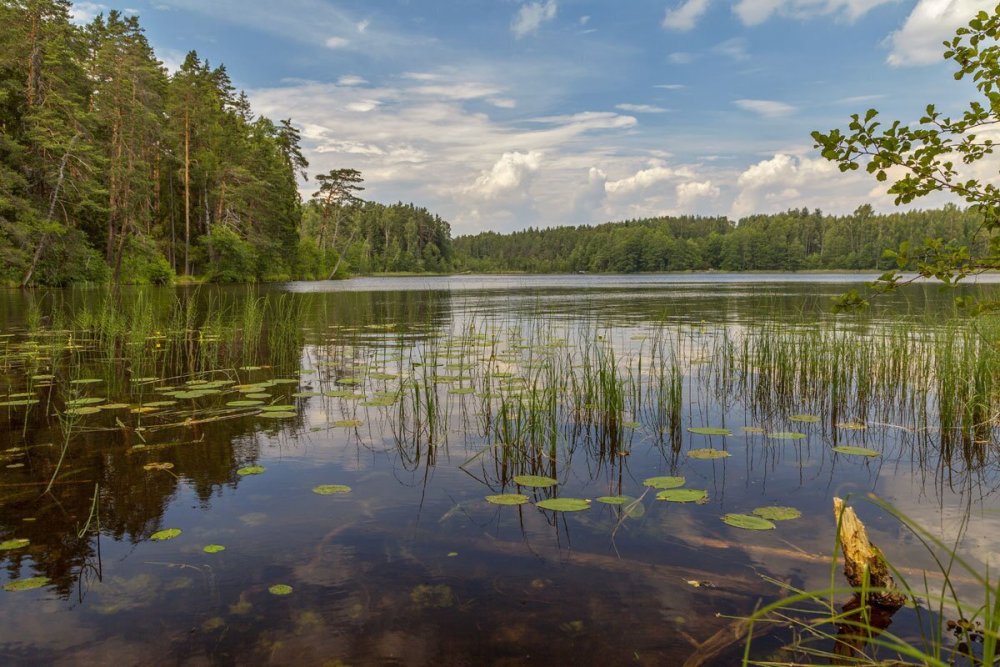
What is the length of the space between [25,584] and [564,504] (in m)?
3.14

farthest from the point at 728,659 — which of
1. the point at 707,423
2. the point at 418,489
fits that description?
the point at 707,423

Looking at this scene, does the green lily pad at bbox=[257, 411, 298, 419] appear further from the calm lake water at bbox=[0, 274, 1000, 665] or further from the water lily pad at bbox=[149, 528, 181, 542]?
the water lily pad at bbox=[149, 528, 181, 542]

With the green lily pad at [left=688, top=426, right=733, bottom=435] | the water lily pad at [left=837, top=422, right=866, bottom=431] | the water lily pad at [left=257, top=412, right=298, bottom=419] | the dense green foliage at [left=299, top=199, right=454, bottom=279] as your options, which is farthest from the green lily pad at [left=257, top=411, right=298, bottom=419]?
the dense green foliage at [left=299, top=199, right=454, bottom=279]

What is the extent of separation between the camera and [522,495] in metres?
4.70

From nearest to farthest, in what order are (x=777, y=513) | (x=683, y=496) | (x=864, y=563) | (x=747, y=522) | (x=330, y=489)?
(x=864, y=563), (x=747, y=522), (x=777, y=513), (x=683, y=496), (x=330, y=489)

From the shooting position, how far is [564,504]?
442 cm

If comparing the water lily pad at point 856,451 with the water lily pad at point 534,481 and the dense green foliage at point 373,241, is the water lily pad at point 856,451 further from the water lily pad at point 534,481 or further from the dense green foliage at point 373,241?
the dense green foliage at point 373,241

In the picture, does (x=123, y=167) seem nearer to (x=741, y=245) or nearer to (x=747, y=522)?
(x=747, y=522)

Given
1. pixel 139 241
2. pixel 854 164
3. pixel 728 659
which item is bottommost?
pixel 728 659

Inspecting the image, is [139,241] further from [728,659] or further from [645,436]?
[728,659]

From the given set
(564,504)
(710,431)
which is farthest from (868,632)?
(710,431)

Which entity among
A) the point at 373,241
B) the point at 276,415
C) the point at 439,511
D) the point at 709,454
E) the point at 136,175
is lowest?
the point at 439,511

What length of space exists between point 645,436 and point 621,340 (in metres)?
7.24

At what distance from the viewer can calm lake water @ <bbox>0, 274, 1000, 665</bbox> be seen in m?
3.00
